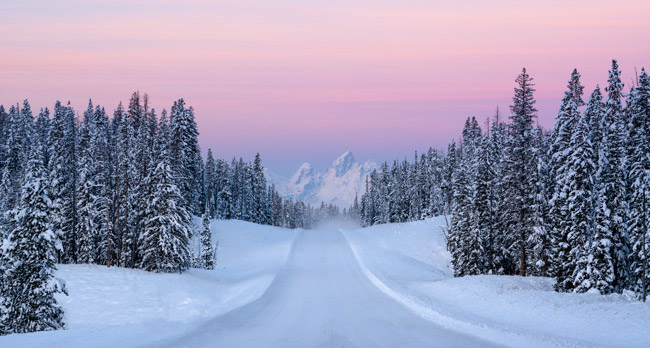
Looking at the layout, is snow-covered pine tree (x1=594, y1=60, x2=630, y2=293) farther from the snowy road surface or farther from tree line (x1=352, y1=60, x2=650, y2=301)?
the snowy road surface

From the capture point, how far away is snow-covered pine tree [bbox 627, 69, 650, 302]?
2827cm

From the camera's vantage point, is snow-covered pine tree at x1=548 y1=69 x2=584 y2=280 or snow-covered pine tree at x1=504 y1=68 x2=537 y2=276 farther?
snow-covered pine tree at x1=504 y1=68 x2=537 y2=276

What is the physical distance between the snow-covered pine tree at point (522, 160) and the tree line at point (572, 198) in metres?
0.08

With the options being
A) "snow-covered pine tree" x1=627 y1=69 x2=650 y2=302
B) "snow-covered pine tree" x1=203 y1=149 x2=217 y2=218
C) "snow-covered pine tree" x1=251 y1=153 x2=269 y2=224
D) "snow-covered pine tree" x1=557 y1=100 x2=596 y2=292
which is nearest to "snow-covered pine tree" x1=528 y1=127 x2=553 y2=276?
"snow-covered pine tree" x1=557 y1=100 x2=596 y2=292

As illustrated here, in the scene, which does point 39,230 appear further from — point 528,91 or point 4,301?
point 528,91

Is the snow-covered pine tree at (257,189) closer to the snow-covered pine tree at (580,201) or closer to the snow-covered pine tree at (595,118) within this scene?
the snow-covered pine tree at (595,118)

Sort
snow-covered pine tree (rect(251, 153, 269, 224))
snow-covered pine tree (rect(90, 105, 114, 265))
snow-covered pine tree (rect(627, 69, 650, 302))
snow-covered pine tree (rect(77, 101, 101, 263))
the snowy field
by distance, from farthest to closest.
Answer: snow-covered pine tree (rect(251, 153, 269, 224)) < snow-covered pine tree (rect(77, 101, 101, 263)) < snow-covered pine tree (rect(90, 105, 114, 265)) < snow-covered pine tree (rect(627, 69, 650, 302)) < the snowy field

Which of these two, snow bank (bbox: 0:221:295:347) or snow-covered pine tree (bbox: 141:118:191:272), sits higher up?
snow-covered pine tree (bbox: 141:118:191:272)

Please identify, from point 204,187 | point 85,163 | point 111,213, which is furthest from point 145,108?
point 204,187

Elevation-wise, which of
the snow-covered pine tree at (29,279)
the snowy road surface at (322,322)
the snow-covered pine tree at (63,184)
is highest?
the snow-covered pine tree at (63,184)

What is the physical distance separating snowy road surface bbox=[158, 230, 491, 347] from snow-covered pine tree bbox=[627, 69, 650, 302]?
18.0 metres

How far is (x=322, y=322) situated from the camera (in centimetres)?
1638

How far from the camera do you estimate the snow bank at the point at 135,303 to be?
12992 mm

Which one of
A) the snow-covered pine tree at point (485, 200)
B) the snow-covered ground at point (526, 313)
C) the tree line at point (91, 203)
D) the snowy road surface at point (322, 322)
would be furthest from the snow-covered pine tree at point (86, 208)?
the snow-covered pine tree at point (485, 200)
